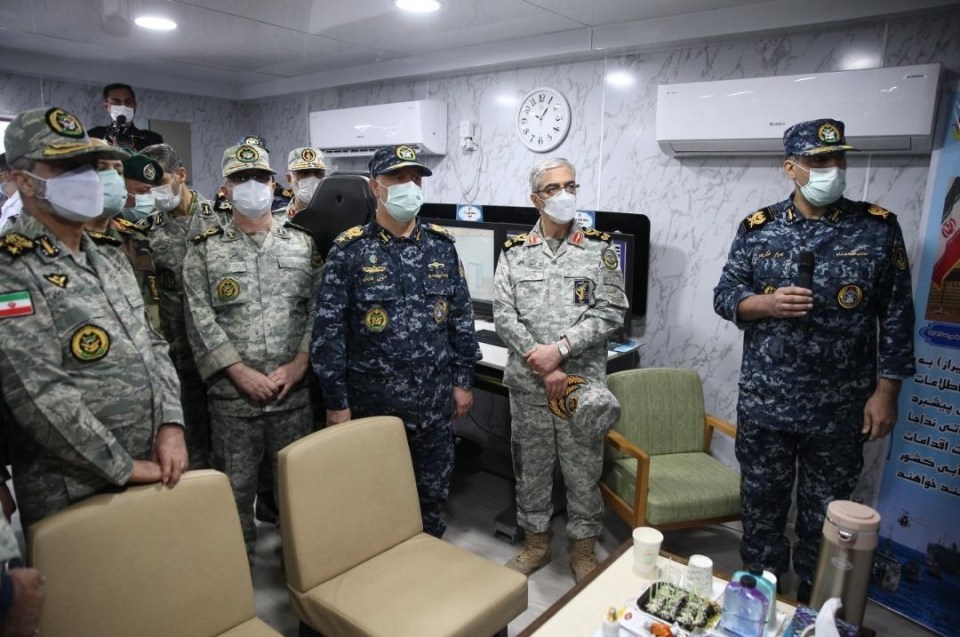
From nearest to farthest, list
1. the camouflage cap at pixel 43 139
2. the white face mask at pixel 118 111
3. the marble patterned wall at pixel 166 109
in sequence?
the camouflage cap at pixel 43 139, the white face mask at pixel 118 111, the marble patterned wall at pixel 166 109

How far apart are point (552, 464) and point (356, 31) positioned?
255cm

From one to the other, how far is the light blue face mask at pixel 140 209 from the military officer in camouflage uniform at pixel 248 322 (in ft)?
1.46

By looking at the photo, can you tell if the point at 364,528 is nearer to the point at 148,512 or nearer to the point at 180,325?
the point at 148,512

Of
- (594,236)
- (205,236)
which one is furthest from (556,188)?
(205,236)

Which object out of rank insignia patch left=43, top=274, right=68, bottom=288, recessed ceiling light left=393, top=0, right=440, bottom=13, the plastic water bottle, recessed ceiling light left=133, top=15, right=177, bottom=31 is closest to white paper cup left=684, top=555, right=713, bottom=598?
the plastic water bottle

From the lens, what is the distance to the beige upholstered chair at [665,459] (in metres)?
2.48

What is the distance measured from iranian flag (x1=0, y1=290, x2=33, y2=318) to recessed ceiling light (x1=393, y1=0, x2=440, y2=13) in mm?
2097

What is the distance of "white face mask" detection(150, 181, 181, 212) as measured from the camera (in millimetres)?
2590

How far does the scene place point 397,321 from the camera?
2.27 meters

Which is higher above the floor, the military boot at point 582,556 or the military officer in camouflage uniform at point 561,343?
the military officer in camouflage uniform at point 561,343

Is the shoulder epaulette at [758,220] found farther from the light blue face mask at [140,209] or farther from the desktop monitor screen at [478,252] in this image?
the light blue face mask at [140,209]

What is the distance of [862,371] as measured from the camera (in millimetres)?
2168

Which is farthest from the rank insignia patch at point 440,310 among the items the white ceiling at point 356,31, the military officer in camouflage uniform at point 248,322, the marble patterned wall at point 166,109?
the marble patterned wall at point 166,109

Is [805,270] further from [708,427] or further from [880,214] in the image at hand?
[708,427]
